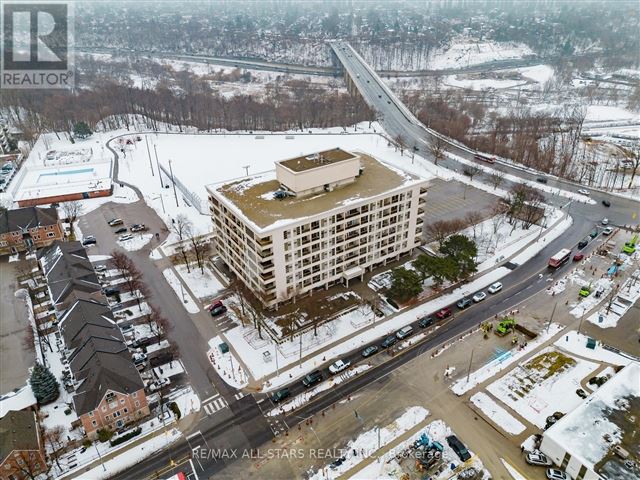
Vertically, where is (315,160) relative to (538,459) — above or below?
above

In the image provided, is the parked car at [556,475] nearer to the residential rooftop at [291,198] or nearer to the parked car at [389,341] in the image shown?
the parked car at [389,341]

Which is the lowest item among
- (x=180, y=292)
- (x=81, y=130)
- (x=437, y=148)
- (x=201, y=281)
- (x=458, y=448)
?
(x=458, y=448)

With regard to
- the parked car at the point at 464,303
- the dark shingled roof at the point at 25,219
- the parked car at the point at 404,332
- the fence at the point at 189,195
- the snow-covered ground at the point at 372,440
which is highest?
the fence at the point at 189,195

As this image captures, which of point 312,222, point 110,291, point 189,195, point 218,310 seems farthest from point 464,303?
point 189,195

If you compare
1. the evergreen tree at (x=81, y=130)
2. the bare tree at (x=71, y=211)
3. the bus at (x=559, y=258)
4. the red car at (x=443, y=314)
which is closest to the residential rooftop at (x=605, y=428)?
the red car at (x=443, y=314)

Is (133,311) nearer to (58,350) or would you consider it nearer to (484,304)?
(58,350)

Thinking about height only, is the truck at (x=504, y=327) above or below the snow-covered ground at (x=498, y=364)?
above

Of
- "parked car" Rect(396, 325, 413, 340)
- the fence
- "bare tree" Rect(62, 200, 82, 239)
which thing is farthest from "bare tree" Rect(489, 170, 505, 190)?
"bare tree" Rect(62, 200, 82, 239)

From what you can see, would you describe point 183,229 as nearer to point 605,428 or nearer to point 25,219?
point 25,219
